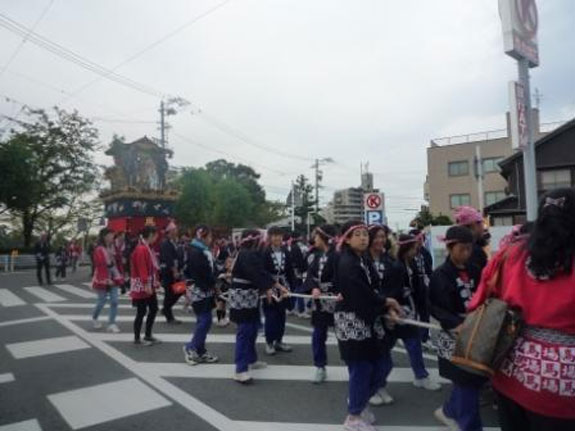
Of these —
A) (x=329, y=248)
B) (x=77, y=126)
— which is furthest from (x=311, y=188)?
(x=329, y=248)

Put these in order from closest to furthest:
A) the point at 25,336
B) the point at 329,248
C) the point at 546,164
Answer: the point at 329,248
the point at 25,336
the point at 546,164

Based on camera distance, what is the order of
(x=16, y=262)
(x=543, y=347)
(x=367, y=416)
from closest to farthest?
(x=543, y=347) < (x=367, y=416) < (x=16, y=262)

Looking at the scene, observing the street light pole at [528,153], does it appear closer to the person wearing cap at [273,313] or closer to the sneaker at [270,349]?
the person wearing cap at [273,313]

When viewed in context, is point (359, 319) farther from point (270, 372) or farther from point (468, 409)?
point (270, 372)

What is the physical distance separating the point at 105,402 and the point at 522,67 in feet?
22.7

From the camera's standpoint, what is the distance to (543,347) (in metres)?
2.23

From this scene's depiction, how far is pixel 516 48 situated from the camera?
692 cm

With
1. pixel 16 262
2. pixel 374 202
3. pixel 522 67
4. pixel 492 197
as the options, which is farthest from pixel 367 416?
pixel 492 197

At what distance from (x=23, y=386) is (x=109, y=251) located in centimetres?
422

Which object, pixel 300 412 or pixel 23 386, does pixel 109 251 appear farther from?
pixel 300 412

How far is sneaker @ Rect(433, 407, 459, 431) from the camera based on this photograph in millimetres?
4486

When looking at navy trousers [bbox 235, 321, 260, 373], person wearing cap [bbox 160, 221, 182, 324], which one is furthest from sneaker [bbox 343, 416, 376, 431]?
person wearing cap [bbox 160, 221, 182, 324]

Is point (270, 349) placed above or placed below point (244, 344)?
below

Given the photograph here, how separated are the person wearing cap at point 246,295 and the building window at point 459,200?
154ft
